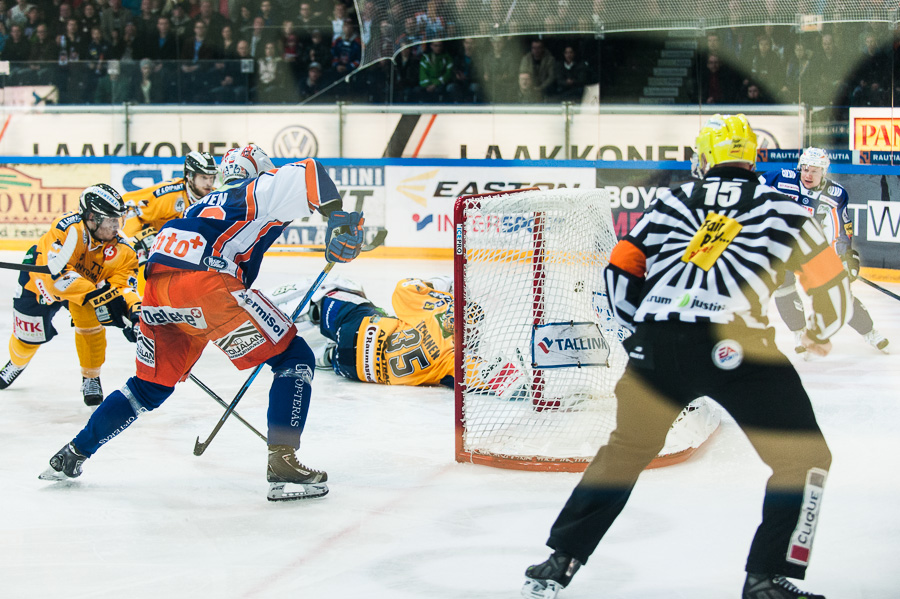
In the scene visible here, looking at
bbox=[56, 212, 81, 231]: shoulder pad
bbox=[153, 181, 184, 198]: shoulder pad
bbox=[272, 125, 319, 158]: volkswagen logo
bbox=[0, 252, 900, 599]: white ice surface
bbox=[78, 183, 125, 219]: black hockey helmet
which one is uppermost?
bbox=[272, 125, 319, 158]: volkswagen logo

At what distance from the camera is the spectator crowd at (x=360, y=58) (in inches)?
304

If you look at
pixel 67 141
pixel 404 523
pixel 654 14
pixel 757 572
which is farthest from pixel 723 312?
pixel 67 141

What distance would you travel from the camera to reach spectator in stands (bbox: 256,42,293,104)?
360 inches

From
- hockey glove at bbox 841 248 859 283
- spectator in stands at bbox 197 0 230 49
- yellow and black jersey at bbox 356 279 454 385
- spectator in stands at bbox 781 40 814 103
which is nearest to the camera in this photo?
yellow and black jersey at bbox 356 279 454 385

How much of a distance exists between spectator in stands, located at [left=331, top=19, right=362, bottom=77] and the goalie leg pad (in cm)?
698

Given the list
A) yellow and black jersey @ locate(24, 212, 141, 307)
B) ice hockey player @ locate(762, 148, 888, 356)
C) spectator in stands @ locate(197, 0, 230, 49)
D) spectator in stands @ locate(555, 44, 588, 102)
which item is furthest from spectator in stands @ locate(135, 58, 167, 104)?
ice hockey player @ locate(762, 148, 888, 356)

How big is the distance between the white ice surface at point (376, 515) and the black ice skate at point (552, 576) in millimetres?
111

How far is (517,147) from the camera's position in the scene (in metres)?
8.40

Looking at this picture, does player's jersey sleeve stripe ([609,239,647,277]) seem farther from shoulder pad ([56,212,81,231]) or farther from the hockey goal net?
shoulder pad ([56,212,81,231])

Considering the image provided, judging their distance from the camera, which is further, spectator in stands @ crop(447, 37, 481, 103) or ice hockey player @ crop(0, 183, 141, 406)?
spectator in stands @ crop(447, 37, 481, 103)

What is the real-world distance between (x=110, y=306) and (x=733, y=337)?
2.86 meters

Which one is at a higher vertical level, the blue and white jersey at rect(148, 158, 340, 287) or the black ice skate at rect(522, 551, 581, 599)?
the blue and white jersey at rect(148, 158, 340, 287)

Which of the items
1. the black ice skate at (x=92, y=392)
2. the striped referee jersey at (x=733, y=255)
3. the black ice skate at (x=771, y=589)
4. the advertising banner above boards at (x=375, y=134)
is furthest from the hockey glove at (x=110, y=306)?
the advertising banner above boards at (x=375, y=134)

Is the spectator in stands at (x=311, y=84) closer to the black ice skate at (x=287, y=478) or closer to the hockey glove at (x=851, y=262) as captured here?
the hockey glove at (x=851, y=262)
